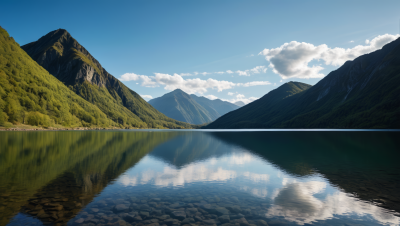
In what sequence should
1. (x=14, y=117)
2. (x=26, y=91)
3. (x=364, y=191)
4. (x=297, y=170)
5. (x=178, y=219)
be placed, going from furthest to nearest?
(x=26, y=91)
(x=14, y=117)
(x=297, y=170)
(x=364, y=191)
(x=178, y=219)

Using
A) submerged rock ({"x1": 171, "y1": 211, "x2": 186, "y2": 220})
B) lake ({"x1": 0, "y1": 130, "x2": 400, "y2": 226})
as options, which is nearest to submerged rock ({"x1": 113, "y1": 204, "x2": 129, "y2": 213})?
lake ({"x1": 0, "y1": 130, "x2": 400, "y2": 226})

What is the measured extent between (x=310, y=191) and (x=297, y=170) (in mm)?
9919

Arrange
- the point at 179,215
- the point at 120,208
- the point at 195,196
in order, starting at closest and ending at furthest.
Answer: the point at 179,215 < the point at 120,208 < the point at 195,196

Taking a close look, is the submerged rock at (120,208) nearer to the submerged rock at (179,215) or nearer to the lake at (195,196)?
the lake at (195,196)

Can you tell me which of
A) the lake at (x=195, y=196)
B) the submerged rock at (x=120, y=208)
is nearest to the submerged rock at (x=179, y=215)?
the lake at (x=195, y=196)

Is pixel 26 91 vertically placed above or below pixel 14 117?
above

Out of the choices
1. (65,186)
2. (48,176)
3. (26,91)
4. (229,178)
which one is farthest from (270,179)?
(26,91)

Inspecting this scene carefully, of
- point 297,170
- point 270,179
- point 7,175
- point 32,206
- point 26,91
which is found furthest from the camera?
point 26,91

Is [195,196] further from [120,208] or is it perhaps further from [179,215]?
[120,208]

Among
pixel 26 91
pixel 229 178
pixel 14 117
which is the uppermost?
pixel 26 91

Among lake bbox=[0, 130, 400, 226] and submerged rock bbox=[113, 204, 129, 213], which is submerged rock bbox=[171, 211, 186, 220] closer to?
lake bbox=[0, 130, 400, 226]

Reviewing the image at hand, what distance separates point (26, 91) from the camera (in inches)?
7461

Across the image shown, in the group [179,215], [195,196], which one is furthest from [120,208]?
[195,196]

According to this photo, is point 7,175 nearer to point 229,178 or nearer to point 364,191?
point 229,178
